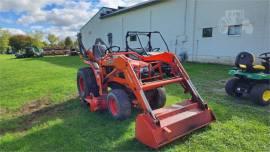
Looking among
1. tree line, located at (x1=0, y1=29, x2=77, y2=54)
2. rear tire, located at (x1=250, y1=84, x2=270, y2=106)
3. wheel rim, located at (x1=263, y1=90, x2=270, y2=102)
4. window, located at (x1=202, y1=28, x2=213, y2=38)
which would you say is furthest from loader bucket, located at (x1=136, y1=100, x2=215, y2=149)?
tree line, located at (x1=0, y1=29, x2=77, y2=54)

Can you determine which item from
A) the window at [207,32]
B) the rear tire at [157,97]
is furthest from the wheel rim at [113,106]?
the window at [207,32]

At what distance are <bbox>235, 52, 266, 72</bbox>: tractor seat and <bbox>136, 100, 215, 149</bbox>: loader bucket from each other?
2098mm

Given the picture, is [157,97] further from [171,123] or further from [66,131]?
[66,131]

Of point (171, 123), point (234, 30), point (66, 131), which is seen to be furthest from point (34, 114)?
point (234, 30)

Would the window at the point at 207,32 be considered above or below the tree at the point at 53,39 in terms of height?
below

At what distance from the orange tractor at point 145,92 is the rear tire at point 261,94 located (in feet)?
5.89

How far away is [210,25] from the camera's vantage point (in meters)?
13.1

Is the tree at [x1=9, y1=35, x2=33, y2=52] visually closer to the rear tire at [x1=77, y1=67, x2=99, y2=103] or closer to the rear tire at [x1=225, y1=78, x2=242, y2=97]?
the rear tire at [x1=77, y1=67, x2=99, y2=103]

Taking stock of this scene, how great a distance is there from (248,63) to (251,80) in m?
0.44

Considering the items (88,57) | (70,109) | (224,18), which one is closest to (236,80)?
(88,57)

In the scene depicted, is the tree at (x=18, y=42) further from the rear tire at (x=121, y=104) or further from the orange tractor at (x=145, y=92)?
the rear tire at (x=121, y=104)

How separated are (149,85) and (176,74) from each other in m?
0.80

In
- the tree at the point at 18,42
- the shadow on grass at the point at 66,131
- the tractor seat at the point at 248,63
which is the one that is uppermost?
the tree at the point at 18,42

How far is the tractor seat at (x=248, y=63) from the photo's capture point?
16.6 ft
